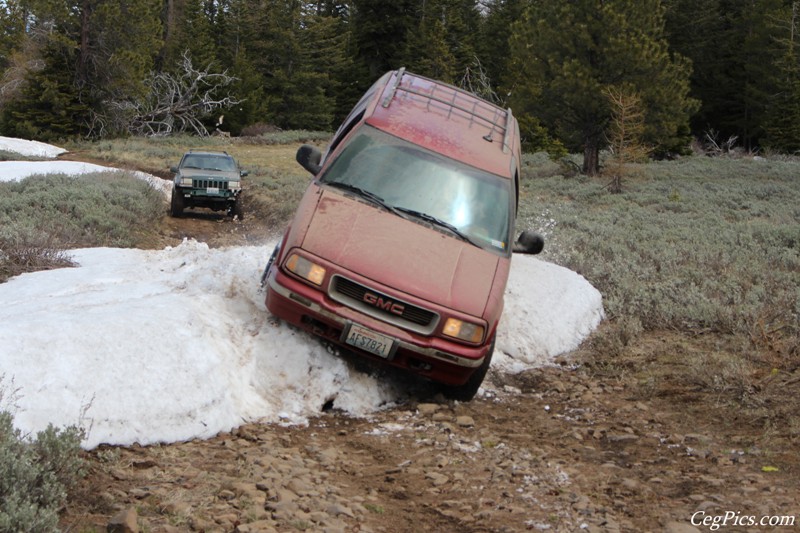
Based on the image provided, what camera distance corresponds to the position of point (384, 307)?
222 inches

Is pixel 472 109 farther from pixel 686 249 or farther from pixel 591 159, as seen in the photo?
pixel 591 159

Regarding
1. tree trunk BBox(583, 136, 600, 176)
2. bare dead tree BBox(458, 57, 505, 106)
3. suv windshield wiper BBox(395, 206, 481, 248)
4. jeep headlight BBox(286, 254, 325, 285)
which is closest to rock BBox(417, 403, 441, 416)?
jeep headlight BBox(286, 254, 325, 285)

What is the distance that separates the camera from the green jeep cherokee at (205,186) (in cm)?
1623

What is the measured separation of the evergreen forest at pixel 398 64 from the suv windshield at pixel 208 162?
11.7 m

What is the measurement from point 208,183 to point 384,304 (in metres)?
11.6

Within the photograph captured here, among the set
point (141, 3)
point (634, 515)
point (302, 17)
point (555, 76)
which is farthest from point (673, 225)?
point (302, 17)

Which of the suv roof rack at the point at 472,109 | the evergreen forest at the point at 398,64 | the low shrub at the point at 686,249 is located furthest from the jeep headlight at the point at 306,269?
the evergreen forest at the point at 398,64

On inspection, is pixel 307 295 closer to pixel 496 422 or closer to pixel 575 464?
pixel 496 422

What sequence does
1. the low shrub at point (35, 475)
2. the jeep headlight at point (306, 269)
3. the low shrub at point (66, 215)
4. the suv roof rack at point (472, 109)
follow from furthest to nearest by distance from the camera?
the low shrub at point (66, 215) → the suv roof rack at point (472, 109) → the jeep headlight at point (306, 269) → the low shrub at point (35, 475)

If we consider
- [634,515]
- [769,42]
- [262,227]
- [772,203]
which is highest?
[769,42]

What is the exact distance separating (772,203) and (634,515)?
1768 centimetres

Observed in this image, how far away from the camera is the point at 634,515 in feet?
13.6

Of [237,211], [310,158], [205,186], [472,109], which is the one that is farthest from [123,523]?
[237,211]

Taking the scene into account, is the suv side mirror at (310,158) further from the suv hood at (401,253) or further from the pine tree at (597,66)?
the pine tree at (597,66)
